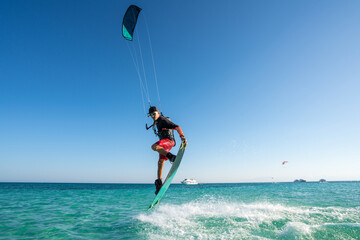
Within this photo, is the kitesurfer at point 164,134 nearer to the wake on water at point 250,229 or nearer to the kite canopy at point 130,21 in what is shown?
the wake on water at point 250,229

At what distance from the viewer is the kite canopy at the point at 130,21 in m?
7.25

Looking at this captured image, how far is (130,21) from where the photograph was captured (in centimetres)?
749

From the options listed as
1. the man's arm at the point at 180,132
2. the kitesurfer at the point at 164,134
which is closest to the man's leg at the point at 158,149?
the kitesurfer at the point at 164,134

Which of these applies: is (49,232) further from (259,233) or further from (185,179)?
(185,179)

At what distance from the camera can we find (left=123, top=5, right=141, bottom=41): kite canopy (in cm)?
725

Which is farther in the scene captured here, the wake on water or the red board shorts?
the red board shorts

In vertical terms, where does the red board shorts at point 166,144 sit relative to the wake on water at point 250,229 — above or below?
above

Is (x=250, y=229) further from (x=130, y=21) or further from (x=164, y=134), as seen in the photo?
(x=130, y=21)

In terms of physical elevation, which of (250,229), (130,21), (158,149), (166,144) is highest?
(130,21)

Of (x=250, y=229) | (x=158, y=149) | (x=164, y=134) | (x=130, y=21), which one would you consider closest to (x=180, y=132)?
(x=164, y=134)

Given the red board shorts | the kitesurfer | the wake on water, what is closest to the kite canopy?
the kitesurfer

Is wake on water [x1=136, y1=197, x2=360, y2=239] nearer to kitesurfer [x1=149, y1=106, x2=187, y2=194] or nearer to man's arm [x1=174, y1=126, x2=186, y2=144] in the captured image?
kitesurfer [x1=149, y1=106, x2=187, y2=194]

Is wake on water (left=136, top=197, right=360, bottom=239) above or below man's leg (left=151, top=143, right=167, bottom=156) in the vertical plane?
below

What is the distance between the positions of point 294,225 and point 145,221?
5.92 meters
